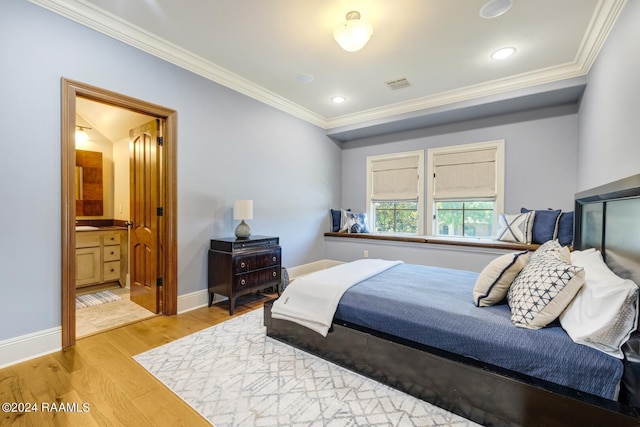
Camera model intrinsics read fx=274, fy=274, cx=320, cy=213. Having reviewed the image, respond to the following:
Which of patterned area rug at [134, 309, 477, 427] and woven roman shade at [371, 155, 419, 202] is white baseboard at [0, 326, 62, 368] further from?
woven roman shade at [371, 155, 419, 202]

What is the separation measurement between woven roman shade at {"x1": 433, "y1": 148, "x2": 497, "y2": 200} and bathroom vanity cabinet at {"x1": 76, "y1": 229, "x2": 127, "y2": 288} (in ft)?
16.4

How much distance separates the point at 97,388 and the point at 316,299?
60.5 inches

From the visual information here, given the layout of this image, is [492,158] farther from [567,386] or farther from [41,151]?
[41,151]

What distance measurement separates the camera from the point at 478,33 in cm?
258

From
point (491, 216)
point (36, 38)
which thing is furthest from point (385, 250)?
point (36, 38)

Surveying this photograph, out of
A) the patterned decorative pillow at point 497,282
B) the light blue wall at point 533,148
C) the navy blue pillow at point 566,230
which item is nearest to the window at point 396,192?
the light blue wall at point 533,148

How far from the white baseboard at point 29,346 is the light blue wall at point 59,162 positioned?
5cm

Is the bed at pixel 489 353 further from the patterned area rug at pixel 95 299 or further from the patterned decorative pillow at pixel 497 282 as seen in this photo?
the patterned area rug at pixel 95 299

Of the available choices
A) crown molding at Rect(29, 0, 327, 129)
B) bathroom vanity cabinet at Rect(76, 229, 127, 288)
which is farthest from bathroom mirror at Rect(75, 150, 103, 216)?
crown molding at Rect(29, 0, 327, 129)

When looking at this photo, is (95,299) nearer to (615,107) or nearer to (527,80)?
(615,107)

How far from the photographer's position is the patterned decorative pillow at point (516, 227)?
3.55 meters

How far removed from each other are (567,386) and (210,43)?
3709mm

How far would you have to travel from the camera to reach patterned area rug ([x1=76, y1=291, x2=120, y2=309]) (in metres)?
3.34

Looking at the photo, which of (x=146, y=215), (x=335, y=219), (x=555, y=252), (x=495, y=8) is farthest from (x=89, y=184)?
(x=555, y=252)
